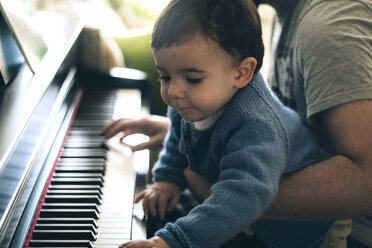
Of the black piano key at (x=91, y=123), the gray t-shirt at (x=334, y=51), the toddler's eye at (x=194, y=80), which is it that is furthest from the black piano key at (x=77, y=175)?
the gray t-shirt at (x=334, y=51)

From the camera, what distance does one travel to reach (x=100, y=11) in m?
2.50

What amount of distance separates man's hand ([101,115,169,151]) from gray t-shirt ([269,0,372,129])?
0.56 metres

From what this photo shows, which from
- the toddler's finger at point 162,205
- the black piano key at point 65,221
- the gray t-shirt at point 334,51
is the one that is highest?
the gray t-shirt at point 334,51

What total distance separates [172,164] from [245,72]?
0.44 meters

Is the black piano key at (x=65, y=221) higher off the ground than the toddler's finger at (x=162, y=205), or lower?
higher

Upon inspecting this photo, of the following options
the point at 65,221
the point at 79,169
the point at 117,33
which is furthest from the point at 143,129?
the point at 117,33

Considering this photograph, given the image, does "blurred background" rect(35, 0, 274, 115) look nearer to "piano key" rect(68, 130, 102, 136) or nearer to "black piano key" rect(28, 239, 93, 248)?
"piano key" rect(68, 130, 102, 136)

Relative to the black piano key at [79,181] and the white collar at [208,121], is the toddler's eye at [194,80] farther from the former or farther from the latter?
the black piano key at [79,181]

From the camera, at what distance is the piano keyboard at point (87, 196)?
102 cm

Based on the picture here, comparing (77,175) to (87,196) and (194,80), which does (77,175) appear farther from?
(194,80)

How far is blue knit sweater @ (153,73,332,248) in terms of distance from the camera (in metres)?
0.95

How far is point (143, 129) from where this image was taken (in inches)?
60.7

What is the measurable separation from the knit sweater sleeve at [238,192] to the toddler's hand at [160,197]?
233 mm

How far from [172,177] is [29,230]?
0.46m
